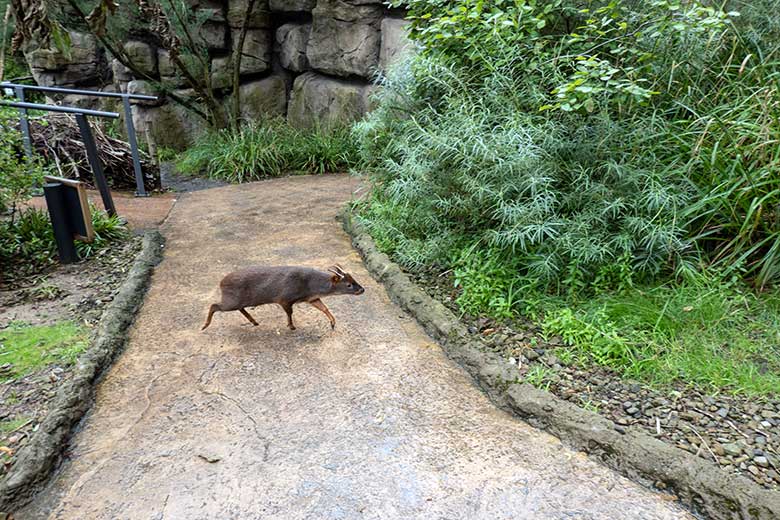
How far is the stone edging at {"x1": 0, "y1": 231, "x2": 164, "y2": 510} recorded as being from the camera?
2.14 m

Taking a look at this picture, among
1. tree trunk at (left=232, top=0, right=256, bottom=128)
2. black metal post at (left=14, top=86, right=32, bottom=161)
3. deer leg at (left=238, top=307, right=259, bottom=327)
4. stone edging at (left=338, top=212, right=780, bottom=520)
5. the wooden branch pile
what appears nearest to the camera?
stone edging at (left=338, top=212, right=780, bottom=520)

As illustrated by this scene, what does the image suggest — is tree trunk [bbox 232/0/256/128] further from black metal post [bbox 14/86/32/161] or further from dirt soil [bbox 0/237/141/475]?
dirt soil [bbox 0/237/141/475]

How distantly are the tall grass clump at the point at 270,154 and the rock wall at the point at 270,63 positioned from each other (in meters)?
0.65

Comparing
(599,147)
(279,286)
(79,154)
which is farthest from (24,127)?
(599,147)

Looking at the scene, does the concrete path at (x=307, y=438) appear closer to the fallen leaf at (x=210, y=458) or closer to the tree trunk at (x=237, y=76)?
the fallen leaf at (x=210, y=458)

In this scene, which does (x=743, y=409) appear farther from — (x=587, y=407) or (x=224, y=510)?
(x=224, y=510)

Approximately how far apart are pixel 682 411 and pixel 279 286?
7.51ft

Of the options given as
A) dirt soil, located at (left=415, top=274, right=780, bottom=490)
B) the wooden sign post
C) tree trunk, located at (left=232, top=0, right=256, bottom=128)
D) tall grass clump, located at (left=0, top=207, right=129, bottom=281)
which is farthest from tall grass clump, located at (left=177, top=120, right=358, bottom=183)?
dirt soil, located at (left=415, top=274, right=780, bottom=490)

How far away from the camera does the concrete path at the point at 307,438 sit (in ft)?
6.92

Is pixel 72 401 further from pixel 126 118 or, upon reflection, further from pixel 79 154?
pixel 79 154

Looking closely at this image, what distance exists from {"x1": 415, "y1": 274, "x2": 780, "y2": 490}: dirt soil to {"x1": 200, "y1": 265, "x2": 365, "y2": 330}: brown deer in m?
1.03

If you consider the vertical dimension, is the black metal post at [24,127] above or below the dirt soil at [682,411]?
above

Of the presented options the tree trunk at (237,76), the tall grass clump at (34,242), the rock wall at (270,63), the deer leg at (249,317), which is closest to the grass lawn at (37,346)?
the deer leg at (249,317)

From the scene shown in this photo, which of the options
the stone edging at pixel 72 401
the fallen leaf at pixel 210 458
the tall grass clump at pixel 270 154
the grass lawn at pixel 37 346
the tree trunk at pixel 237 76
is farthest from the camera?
the tree trunk at pixel 237 76
